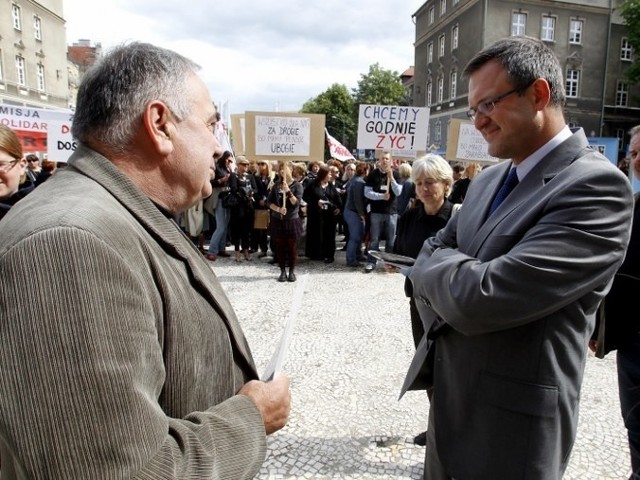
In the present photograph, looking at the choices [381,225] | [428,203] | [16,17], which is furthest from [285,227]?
[16,17]

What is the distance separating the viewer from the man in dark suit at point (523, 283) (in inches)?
52.5

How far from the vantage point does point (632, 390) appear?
2244mm

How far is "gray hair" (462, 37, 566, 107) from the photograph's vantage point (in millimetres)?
1536

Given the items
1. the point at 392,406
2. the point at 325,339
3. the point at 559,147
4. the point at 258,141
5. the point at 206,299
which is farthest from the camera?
the point at 258,141

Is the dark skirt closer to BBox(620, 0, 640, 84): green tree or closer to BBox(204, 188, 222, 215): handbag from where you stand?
BBox(204, 188, 222, 215): handbag

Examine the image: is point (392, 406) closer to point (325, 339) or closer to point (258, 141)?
point (325, 339)

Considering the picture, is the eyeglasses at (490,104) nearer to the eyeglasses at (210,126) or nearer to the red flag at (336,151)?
the eyeglasses at (210,126)

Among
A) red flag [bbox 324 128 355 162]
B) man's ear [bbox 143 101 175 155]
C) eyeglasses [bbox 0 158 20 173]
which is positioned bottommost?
eyeglasses [bbox 0 158 20 173]

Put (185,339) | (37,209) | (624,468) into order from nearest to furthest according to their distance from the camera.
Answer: (37,209) < (185,339) < (624,468)

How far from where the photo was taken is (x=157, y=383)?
894 mm

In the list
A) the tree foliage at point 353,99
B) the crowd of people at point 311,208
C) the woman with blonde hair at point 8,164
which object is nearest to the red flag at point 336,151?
the crowd of people at point 311,208

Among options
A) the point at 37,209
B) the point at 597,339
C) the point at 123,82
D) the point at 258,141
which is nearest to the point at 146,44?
the point at 123,82

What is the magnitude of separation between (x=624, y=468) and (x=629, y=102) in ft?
Answer: 136

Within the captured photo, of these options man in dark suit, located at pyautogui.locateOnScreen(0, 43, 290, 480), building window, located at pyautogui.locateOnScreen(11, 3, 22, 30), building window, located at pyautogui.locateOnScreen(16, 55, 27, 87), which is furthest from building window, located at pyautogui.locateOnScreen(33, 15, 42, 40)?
man in dark suit, located at pyautogui.locateOnScreen(0, 43, 290, 480)
